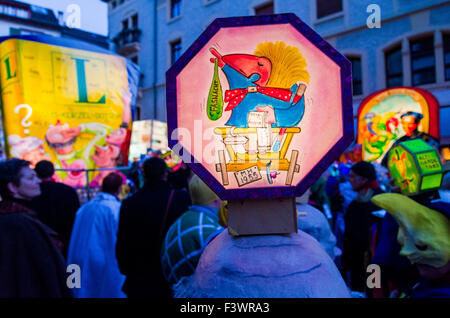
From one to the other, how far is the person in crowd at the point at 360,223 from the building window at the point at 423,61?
245 inches

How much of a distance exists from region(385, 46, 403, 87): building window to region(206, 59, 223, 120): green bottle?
28.4 feet

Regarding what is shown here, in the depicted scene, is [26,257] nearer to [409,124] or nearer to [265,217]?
[265,217]

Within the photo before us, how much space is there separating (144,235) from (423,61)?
8.16 meters

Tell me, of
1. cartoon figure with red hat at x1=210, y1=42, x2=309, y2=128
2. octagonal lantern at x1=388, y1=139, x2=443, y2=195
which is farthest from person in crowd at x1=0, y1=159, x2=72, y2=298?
octagonal lantern at x1=388, y1=139, x2=443, y2=195

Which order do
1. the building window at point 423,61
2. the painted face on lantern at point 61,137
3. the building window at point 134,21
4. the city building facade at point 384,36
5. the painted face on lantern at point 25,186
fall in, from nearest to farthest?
the painted face on lantern at point 25,186
the painted face on lantern at point 61,137
the city building facade at point 384,36
the building window at point 423,61
the building window at point 134,21

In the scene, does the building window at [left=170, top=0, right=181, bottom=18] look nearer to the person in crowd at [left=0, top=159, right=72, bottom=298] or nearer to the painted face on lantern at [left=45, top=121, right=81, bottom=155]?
the painted face on lantern at [left=45, top=121, right=81, bottom=155]

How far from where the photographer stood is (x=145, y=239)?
2.12m

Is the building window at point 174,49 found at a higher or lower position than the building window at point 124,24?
lower

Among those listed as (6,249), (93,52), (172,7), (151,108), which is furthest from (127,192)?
(172,7)

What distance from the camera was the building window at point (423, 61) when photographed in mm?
7202

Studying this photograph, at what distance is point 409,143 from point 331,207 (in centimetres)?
271

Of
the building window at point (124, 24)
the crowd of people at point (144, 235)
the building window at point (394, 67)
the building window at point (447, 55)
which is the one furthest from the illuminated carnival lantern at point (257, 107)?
the building window at point (124, 24)

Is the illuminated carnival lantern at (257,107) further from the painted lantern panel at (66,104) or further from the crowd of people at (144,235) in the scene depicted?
the painted lantern panel at (66,104)

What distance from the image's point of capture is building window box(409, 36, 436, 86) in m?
7.20
